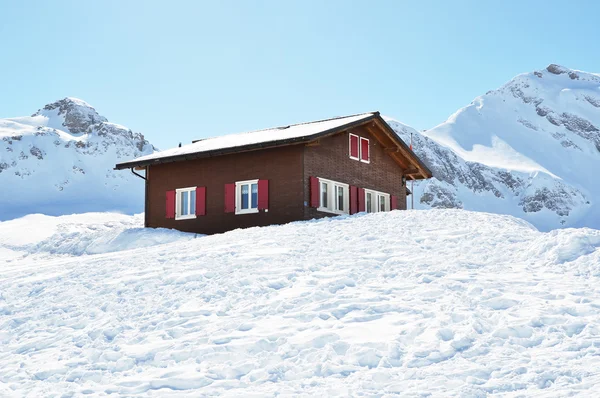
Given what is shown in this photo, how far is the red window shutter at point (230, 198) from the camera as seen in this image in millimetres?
24630

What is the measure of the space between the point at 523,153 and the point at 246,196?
10818 cm

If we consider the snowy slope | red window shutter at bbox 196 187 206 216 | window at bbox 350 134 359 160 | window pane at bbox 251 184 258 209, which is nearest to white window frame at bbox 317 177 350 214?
window at bbox 350 134 359 160

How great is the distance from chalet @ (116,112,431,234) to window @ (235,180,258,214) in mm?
Result: 36

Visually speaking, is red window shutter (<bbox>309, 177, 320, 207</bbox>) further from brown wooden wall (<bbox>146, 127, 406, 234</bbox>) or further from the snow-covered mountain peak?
the snow-covered mountain peak

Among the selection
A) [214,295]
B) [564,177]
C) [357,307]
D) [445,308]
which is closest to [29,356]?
[214,295]

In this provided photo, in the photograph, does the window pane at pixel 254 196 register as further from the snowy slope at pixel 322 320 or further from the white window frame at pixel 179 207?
the snowy slope at pixel 322 320

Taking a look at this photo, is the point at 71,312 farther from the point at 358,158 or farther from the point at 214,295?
the point at 358,158

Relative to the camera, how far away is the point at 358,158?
26578 mm

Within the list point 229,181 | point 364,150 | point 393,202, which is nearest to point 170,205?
point 229,181

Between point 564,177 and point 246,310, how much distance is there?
11305 centimetres

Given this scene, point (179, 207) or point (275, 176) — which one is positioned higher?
point (275, 176)

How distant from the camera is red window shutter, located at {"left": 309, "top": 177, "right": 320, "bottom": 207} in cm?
2348

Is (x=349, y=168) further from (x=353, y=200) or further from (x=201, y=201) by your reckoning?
(x=201, y=201)

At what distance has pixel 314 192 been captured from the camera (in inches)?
930
